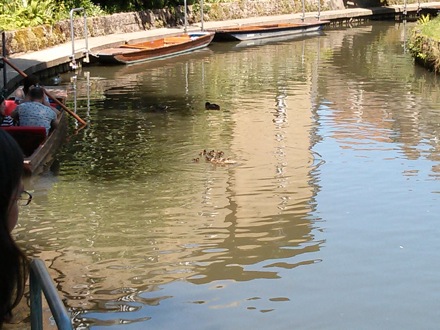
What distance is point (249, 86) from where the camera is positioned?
18719 mm

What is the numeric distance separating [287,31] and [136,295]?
24.6m

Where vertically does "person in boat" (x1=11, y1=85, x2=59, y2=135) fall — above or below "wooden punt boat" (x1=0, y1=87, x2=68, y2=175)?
above

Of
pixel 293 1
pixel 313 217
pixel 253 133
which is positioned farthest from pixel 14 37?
pixel 293 1

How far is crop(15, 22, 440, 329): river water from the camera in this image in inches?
261

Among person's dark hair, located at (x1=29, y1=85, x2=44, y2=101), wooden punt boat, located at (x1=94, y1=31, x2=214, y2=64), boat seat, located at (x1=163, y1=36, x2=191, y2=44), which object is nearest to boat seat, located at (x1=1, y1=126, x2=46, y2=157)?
person's dark hair, located at (x1=29, y1=85, x2=44, y2=101)

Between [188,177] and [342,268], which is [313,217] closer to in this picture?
[342,268]

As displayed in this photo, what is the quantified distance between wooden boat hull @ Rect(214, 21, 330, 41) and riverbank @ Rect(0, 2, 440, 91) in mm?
1341

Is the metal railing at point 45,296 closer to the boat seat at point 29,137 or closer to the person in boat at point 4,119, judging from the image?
the boat seat at point 29,137

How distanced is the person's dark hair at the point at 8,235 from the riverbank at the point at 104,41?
1387cm

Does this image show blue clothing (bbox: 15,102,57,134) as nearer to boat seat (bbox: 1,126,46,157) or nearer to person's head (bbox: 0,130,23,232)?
boat seat (bbox: 1,126,46,157)

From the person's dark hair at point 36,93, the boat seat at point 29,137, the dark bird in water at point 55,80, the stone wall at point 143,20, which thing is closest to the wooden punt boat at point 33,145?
the boat seat at point 29,137

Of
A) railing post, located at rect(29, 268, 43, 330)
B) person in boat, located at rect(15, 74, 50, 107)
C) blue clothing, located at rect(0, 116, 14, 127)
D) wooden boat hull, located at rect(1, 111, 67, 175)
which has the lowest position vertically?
wooden boat hull, located at rect(1, 111, 67, 175)

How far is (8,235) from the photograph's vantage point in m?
1.97

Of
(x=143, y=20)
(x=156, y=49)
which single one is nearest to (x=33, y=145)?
(x=156, y=49)
